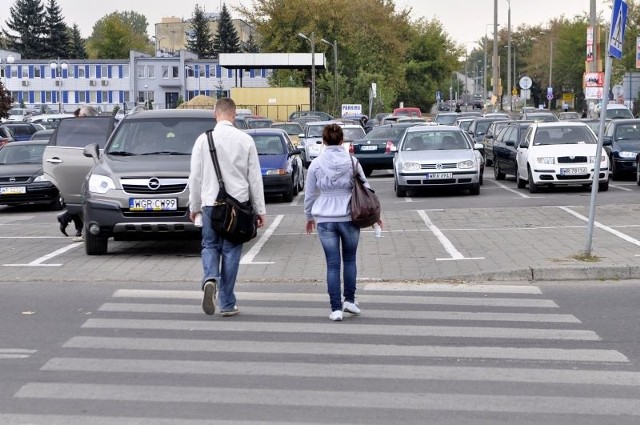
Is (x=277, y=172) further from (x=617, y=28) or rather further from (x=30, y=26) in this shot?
(x=30, y=26)

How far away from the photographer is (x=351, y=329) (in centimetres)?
962

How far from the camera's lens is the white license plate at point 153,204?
14.1 meters

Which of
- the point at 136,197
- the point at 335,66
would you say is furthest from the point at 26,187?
the point at 335,66

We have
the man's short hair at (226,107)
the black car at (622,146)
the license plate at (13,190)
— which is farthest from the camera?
the black car at (622,146)

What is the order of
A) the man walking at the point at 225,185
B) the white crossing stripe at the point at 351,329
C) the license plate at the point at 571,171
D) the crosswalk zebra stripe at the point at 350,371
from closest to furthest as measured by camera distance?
the crosswalk zebra stripe at the point at 350,371 → the white crossing stripe at the point at 351,329 → the man walking at the point at 225,185 → the license plate at the point at 571,171

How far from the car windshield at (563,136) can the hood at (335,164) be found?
16.2 m

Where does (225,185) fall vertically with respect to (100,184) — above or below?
above

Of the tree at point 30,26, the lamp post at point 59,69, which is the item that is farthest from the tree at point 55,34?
the lamp post at point 59,69

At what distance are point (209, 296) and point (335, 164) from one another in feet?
5.20

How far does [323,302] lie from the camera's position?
11078 millimetres

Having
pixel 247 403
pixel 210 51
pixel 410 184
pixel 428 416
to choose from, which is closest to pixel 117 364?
pixel 247 403

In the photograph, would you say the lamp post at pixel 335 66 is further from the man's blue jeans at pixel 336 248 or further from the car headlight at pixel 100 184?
the man's blue jeans at pixel 336 248

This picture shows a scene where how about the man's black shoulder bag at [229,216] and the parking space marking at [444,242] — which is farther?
the parking space marking at [444,242]

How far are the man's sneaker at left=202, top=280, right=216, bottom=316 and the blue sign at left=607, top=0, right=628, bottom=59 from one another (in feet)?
19.7
